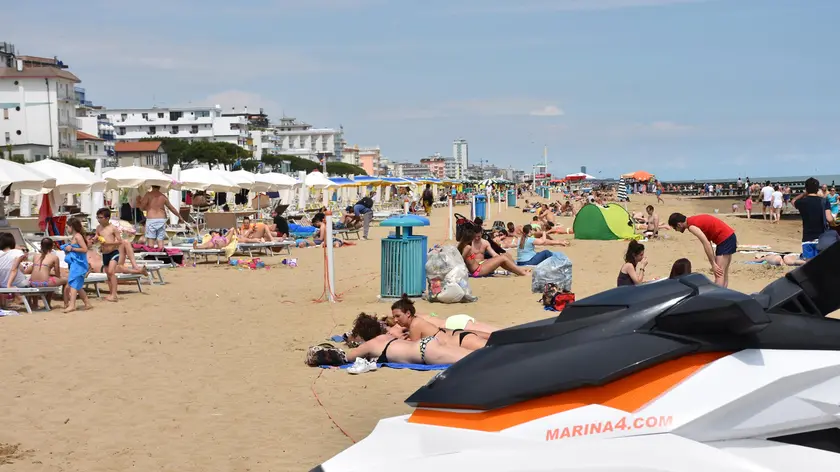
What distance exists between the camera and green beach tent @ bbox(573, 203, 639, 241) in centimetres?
2292

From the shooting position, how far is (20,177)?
49.8ft

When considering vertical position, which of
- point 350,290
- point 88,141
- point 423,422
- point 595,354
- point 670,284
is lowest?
point 350,290

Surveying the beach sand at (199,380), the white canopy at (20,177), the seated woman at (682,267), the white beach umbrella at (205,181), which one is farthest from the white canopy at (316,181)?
the seated woman at (682,267)

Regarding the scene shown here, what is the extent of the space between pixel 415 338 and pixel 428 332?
0.42 feet

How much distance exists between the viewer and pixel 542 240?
2116 cm

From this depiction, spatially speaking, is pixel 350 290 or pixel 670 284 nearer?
pixel 670 284

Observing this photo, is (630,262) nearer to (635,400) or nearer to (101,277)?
(101,277)

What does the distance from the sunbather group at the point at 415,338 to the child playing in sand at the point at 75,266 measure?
4.75m

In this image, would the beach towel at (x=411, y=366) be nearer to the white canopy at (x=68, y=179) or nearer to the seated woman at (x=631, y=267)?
the seated woman at (x=631, y=267)

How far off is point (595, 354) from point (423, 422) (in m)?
0.52

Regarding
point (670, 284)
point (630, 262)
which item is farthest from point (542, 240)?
point (670, 284)

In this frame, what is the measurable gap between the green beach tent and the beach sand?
9152 mm

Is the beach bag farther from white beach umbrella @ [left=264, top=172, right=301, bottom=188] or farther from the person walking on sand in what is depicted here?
white beach umbrella @ [left=264, top=172, right=301, bottom=188]

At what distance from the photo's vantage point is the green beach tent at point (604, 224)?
22922mm
